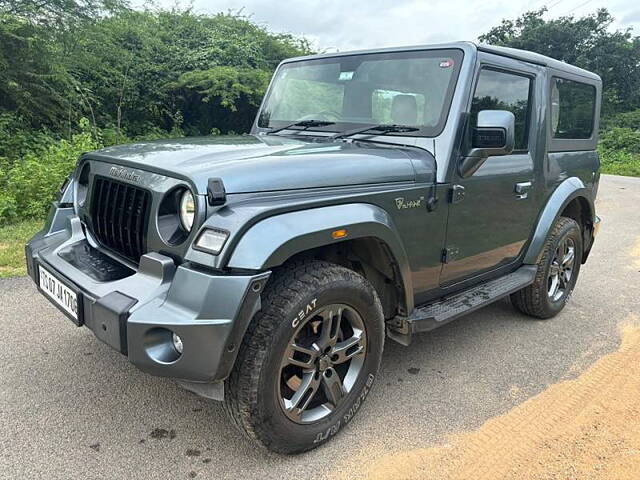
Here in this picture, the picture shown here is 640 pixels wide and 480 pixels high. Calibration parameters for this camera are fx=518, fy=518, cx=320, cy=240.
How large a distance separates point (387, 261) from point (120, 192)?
1.41m

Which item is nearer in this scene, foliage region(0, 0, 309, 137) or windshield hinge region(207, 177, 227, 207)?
windshield hinge region(207, 177, 227, 207)

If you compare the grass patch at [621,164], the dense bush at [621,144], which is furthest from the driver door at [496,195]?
the dense bush at [621,144]

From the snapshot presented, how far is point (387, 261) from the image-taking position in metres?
2.72

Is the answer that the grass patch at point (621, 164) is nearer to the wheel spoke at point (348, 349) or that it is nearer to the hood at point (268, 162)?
the hood at point (268, 162)

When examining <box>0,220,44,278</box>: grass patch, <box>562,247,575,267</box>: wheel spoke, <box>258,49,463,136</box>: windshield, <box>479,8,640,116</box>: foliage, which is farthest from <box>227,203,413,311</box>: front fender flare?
<box>479,8,640,116</box>: foliage

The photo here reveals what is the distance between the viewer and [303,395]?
2.44 meters

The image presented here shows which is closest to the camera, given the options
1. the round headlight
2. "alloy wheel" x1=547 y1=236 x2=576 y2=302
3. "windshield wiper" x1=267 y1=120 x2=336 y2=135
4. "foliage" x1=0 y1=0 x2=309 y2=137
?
the round headlight

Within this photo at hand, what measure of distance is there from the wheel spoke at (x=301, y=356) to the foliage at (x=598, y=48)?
32.7 metres

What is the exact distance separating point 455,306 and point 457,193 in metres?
0.71

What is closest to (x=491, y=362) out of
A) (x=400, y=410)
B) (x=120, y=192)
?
(x=400, y=410)

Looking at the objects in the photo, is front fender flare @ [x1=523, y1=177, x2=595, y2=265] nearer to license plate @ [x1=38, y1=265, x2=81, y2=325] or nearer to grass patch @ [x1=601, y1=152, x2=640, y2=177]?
license plate @ [x1=38, y1=265, x2=81, y2=325]

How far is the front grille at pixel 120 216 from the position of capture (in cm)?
243

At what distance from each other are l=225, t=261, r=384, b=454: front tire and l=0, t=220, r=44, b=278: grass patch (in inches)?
134

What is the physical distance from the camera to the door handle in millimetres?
3547
